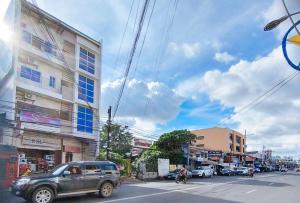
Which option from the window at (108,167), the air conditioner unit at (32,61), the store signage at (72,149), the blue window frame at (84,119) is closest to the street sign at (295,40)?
the window at (108,167)

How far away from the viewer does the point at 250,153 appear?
4313 inches

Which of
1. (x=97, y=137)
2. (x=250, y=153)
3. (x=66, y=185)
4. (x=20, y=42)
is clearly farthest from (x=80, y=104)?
(x=250, y=153)

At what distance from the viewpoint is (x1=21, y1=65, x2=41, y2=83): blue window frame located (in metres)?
28.0

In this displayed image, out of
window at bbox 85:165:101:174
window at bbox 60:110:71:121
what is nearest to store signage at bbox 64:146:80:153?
window at bbox 60:110:71:121

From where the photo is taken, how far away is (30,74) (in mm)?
28750

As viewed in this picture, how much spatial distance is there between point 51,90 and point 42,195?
17.9 metres

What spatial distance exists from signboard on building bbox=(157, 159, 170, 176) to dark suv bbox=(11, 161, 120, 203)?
74.8 feet

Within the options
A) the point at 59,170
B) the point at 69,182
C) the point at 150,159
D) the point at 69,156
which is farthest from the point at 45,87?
the point at 69,182

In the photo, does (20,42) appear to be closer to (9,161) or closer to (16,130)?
(16,130)

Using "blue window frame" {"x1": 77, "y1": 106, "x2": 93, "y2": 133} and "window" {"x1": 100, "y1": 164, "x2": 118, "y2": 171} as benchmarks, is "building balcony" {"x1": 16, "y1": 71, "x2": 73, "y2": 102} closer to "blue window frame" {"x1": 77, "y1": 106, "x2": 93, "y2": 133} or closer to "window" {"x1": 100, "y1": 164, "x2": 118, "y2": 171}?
"blue window frame" {"x1": 77, "y1": 106, "x2": 93, "y2": 133}

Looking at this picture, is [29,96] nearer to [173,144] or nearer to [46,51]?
[46,51]

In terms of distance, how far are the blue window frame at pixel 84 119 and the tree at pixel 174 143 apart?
46.0 feet

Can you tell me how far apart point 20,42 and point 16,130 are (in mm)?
6909

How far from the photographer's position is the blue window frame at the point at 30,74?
28.0 metres
